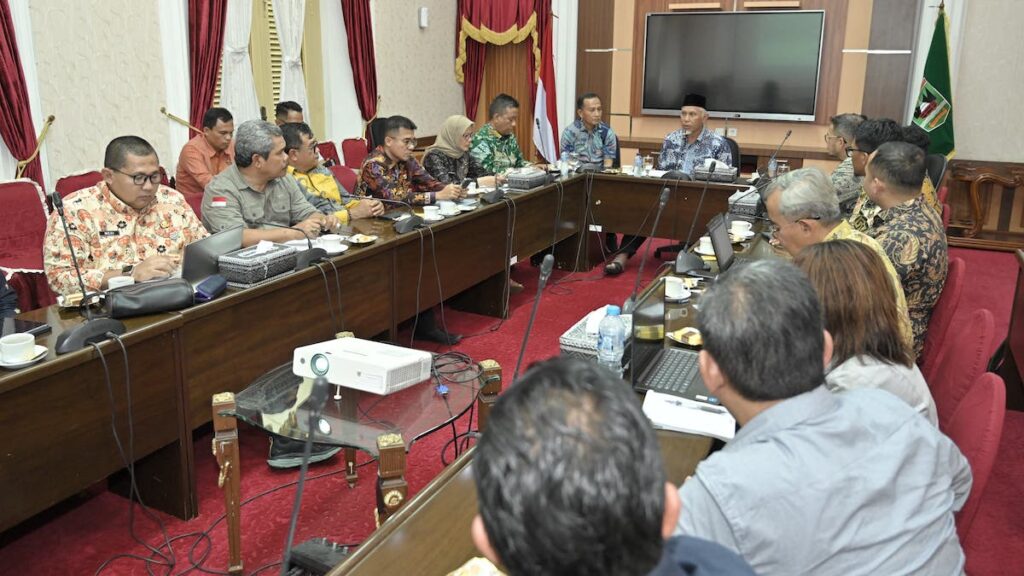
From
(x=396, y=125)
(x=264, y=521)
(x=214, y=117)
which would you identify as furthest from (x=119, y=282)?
(x=214, y=117)

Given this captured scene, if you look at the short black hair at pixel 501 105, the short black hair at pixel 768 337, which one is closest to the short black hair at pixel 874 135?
the short black hair at pixel 501 105

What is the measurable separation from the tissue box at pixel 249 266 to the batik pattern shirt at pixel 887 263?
5.82ft

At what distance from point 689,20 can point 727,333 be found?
6.43 m

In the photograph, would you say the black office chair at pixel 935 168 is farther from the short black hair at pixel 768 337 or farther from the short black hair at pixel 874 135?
the short black hair at pixel 768 337

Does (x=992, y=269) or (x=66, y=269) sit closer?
(x=66, y=269)

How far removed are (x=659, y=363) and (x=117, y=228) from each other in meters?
1.99

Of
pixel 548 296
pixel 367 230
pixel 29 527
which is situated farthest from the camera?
pixel 548 296

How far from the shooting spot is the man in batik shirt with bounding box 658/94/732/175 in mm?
5223

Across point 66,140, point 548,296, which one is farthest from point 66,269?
point 548,296

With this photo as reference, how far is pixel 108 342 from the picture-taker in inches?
81.5

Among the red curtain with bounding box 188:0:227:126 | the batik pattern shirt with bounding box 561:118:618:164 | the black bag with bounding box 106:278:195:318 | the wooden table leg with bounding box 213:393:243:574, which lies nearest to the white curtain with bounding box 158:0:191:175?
the red curtain with bounding box 188:0:227:126

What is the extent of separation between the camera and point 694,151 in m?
5.32

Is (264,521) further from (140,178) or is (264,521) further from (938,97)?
(938,97)

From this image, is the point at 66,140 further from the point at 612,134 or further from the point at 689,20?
the point at 689,20
